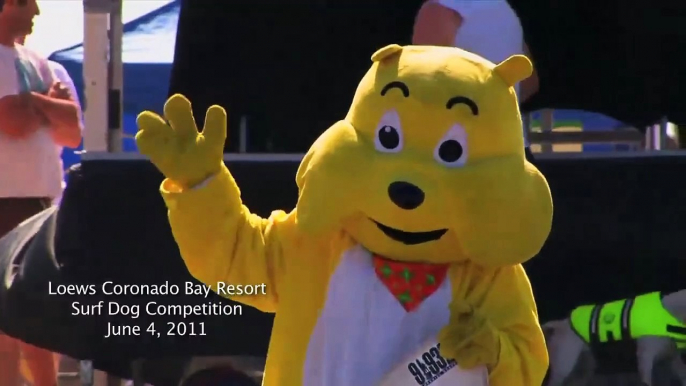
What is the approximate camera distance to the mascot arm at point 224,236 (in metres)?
1.53

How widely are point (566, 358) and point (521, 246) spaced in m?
1.30

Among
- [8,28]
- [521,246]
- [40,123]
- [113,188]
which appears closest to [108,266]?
[113,188]

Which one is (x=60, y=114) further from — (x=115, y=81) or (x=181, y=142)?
(x=181, y=142)

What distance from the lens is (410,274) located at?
153 cm

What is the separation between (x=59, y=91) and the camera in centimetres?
273

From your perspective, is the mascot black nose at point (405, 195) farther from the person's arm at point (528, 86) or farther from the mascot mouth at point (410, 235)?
the person's arm at point (528, 86)

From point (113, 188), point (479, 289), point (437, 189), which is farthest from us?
point (113, 188)

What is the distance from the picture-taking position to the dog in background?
8.57 feet

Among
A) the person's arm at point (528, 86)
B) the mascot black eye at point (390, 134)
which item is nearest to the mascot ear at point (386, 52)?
the mascot black eye at point (390, 134)

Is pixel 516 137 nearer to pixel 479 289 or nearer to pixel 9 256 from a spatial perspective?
pixel 479 289

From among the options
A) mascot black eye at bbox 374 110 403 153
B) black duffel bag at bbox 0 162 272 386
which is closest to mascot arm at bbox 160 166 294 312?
mascot black eye at bbox 374 110 403 153

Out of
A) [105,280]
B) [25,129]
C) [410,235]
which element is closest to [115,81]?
[25,129]

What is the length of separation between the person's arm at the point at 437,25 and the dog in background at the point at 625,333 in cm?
88

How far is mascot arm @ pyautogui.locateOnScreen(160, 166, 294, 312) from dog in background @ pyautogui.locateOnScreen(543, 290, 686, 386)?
127cm
